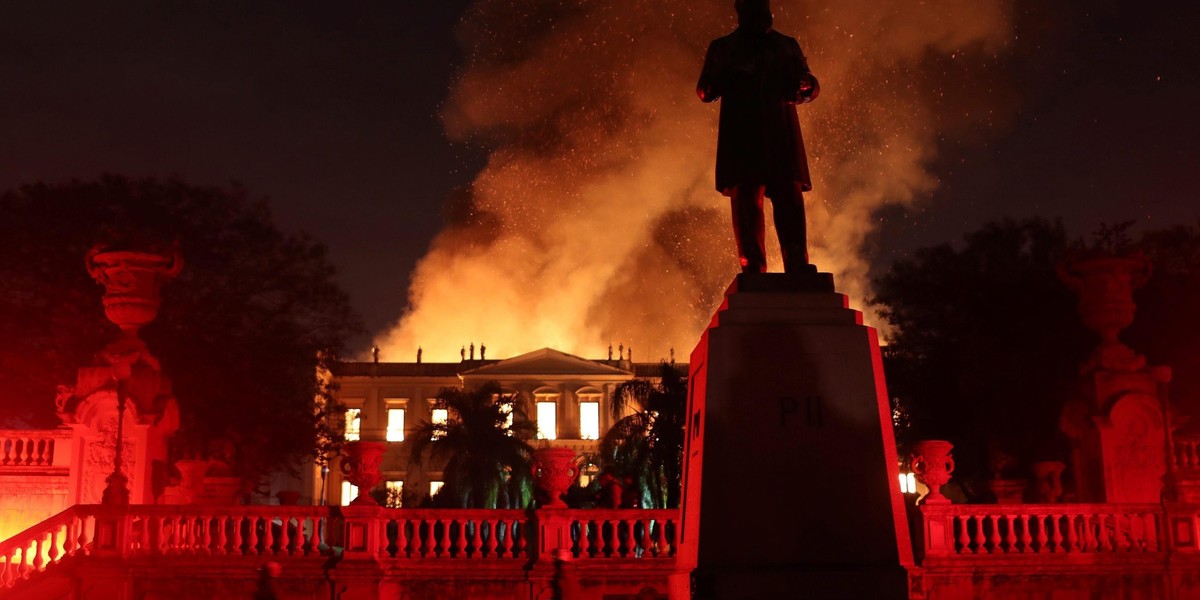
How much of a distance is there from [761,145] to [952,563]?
8.44 m

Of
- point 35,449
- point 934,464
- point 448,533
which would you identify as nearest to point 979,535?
point 934,464

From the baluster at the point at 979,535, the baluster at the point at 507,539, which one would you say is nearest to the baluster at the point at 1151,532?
the baluster at the point at 979,535

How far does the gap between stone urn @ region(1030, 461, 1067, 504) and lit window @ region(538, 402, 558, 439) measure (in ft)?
181

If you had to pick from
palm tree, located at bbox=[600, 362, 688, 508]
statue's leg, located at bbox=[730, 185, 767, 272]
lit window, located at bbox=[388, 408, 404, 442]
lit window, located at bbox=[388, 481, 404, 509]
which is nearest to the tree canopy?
palm tree, located at bbox=[600, 362, 688, 508]

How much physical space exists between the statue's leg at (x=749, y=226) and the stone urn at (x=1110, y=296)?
32.7ft

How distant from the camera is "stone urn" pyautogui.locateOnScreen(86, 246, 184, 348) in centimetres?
1827

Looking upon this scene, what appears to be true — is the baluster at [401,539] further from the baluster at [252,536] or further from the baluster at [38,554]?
the baluster at [38,554]

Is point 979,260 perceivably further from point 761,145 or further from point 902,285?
point 761,145

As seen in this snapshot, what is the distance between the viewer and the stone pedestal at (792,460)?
28.0ft

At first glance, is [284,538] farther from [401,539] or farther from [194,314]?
[194,314]

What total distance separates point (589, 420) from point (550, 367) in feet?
13.4

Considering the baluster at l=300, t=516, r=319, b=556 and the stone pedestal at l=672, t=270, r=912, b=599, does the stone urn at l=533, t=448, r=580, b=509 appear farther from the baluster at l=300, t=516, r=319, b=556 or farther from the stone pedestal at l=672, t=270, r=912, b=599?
the stone pedestal at l=672, t=270, r=912, b=599

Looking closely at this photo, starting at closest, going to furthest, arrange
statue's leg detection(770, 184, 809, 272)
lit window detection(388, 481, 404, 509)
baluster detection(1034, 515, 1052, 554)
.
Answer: statue's leg detection(770, 184, 809, 272) → baluster detection(1034, 515, 1052, 554) → lit window detection(388, 481, 404, 509)

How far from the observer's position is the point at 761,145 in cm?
976
